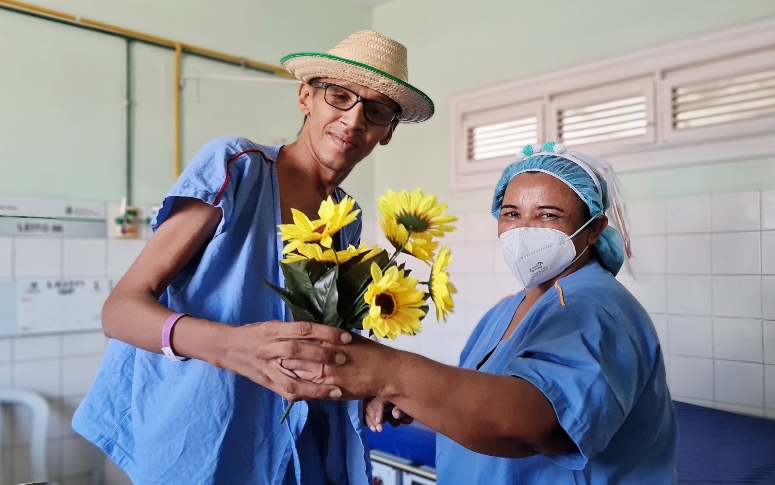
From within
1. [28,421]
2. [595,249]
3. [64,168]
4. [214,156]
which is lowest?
[28,421]

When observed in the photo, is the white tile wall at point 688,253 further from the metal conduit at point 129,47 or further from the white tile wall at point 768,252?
the metal conduit at point 129,47

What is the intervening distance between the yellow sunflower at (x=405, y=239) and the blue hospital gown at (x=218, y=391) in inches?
12.2

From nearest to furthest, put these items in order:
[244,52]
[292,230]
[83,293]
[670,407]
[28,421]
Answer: [292,230], [670,407], [28,421], [83,293], [244,52]

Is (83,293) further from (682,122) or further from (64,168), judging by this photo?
(682,122)

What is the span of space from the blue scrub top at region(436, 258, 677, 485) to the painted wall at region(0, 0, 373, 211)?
1985 millimetres

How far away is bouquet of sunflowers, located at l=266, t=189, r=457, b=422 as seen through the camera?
2.33ft

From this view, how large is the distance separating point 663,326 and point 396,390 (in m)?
1.95

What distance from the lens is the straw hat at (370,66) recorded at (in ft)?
3.41

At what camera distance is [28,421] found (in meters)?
2.36

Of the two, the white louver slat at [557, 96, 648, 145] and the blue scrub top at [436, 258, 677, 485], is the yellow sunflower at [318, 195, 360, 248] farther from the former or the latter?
the white louver slat at [557, 96, 648, 145]

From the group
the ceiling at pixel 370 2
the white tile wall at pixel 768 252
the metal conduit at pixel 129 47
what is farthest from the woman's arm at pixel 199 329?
the ceiling at pixel 370 2

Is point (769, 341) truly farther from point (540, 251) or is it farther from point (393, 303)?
point (393, 303)

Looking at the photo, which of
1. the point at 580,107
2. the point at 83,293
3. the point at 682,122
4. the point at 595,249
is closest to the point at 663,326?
the point at 682,122

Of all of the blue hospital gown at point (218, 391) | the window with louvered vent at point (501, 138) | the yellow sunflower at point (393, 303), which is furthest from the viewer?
the window with louvered vent at point (501, 138)
